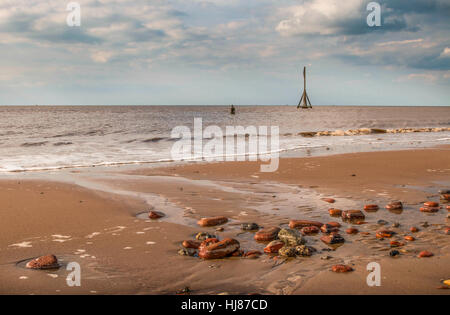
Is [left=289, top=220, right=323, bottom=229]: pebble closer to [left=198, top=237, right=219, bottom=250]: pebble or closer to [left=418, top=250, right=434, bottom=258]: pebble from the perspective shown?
[left=198, top=237, right=219, bottom=250]: pebble

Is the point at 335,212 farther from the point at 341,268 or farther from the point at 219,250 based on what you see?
the point at 219,250

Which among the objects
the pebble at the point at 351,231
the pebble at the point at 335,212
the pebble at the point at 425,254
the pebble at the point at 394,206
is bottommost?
the pebble at the point at 425,254

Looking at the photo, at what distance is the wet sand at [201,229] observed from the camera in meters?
3.79

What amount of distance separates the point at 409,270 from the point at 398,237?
3.91 ft

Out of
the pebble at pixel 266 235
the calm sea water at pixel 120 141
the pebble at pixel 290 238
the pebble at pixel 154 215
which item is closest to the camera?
the pebble at pixel 290 238

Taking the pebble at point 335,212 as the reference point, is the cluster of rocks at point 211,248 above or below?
below

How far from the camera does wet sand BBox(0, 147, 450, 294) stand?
3.79 metres

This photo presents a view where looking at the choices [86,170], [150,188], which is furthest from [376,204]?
[86,170]

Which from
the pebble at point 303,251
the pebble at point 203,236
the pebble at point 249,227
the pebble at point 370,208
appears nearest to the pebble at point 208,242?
the pebble at point 203,236

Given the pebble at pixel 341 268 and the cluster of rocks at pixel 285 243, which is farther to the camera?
the cluster of rocks at pixel 285 243

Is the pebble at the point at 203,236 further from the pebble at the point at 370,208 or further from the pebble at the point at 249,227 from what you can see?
the pebble at the point at 370,208

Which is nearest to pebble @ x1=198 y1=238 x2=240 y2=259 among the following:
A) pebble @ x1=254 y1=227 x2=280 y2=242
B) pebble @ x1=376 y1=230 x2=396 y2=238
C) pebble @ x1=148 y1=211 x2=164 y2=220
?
pebble @ x1=254 y1=227 x2=280 y2=242

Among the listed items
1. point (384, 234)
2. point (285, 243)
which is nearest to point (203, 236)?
point (285, 243)

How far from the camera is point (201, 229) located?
570 centimetres
